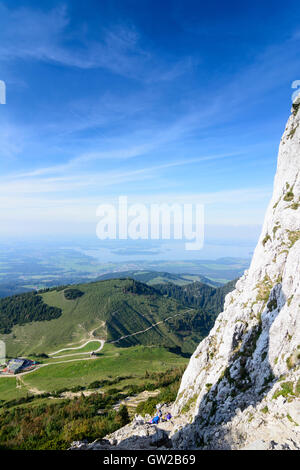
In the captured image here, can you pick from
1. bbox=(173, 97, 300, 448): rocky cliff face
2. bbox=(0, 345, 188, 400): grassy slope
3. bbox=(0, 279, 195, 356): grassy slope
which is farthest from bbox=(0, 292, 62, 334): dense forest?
bbox=(173, 97, 300, 448): rocky cliff face

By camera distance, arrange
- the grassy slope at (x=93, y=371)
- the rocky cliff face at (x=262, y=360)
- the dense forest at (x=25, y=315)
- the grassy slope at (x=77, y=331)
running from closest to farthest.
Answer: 1. the rocky cliff face at (x=262, y=360)
2. the grassy slope at (x=93, y=371)
3. the grassy slope at (x=77, y=331)
4. the dense forest at (x=25, y=315)

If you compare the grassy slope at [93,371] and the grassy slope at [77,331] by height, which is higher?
the grassy slope at [93,371]

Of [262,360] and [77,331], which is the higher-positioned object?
[262,360]

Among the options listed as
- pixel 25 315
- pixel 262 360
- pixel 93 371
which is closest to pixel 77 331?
pixel 25 315

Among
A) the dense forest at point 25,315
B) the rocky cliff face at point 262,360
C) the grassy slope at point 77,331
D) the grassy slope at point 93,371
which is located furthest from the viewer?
the dense forest at point 25,315

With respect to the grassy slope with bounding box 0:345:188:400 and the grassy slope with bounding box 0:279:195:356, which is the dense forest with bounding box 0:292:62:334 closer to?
the grassy slope with bounding box 0:279:195:356

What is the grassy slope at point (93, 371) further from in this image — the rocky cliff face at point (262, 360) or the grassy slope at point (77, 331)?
the rocky cliff face at point (262, 360)

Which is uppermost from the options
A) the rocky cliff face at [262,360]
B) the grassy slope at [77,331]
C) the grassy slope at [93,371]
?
the rocky cliff face at [262,360]

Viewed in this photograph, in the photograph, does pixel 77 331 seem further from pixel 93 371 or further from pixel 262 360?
pixel 262 360

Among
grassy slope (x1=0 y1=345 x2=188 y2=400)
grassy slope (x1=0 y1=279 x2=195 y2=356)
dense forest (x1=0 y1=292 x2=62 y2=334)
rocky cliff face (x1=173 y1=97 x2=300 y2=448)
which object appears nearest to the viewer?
rocky cliff face (x1=173 y1=97 x2=300 y2=448)

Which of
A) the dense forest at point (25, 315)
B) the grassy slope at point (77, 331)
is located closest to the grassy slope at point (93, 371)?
the grassy slope at point (77, 331)
